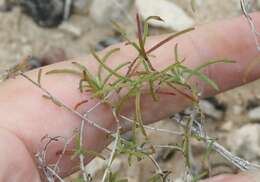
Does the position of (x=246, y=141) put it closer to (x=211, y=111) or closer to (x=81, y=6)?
(x=211, y=111)

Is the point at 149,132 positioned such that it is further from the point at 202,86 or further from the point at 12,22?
the point at 12,22

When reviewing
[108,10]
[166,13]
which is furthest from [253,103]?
[108,10]

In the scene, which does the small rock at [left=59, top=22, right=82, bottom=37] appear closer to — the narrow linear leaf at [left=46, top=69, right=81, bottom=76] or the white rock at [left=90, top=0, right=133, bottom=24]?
the white rock at [left=90, top=0, right=133, bottom=24]

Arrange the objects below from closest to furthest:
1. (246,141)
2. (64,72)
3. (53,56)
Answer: (64,72)
(246,141)
(53,56)

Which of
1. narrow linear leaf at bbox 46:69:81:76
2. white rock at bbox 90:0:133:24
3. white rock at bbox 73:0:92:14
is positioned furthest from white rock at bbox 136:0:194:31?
narrow linear leaf at bbox 46:69:81:76

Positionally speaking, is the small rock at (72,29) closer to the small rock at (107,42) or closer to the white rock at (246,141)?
the small rock at (107,42)

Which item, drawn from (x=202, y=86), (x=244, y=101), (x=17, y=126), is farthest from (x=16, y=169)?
(x=244, y=101)
